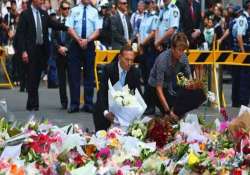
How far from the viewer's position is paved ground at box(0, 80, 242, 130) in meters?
15.1

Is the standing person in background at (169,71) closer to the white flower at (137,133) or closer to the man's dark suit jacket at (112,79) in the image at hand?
the man's dark suit jacket at (112,79)

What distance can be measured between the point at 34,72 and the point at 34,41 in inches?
21.1

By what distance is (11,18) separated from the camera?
91.5 feet

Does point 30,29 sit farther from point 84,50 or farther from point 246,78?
point 246,78

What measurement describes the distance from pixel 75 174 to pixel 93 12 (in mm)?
10693

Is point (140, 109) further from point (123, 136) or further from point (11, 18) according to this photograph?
point (11, 18)

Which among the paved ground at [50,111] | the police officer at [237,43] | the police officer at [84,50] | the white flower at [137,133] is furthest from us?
the police officer at [237,43]

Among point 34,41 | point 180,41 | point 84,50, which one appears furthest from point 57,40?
point 180,41

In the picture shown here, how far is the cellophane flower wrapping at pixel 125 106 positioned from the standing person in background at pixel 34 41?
6823 millimetres

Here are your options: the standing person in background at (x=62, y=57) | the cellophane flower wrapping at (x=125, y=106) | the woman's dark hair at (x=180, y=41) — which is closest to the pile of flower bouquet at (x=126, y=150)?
the cellophane flower wrapping at (x=125, y=106)

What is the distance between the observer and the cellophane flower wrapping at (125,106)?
9.86m

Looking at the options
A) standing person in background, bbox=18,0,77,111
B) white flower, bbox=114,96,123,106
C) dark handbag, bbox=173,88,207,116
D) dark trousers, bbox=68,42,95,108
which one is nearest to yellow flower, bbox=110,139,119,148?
white flower, bbox=114,96,123,106

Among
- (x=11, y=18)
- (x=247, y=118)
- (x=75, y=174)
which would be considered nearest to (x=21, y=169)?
(x=75, y=174)

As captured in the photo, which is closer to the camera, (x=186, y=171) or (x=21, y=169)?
(x=21, y=169)
